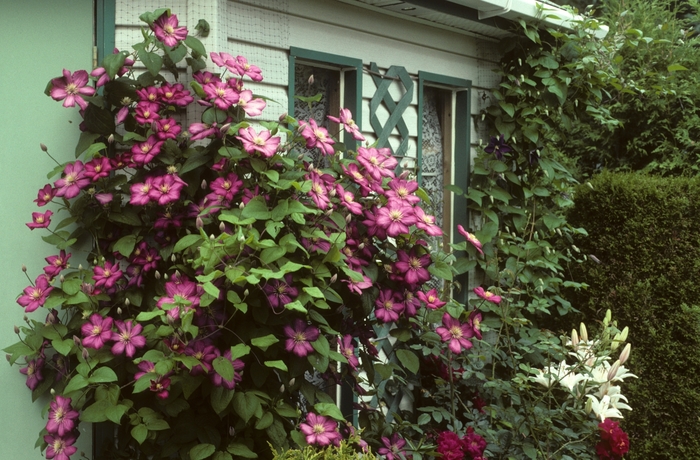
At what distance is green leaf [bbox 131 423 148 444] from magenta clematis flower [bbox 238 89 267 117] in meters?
1.25

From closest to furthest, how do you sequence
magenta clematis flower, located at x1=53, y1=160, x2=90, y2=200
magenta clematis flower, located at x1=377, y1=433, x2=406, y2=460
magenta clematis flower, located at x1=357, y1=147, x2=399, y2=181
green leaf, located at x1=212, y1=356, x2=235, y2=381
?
green leaf, located at x1=212, y1=356, x2=235, y2=381 < magenta clematis flower, located at x1=53, y1=160, x2=90, y2=200 < magenta clematis flower, located at x1=357, y1=147, x2=399, y2=181 < magenta clematis flower, located at x1=377, y1=433, x2=406, y2=460

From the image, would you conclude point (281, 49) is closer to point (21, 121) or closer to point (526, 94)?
point (21, 121)

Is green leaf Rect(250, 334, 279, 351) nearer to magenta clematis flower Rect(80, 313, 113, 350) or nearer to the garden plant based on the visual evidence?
the garden plant

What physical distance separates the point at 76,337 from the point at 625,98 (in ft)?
17.2

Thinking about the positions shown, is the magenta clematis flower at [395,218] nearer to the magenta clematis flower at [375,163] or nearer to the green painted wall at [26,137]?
the magenta clematis flower at [375,163]

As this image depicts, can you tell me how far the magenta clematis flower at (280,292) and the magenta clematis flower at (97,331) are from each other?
2.01ft

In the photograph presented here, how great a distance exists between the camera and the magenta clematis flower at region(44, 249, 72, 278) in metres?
2.88

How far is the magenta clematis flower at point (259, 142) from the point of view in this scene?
2.70 meters

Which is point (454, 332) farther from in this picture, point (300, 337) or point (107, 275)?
point (107, 275)

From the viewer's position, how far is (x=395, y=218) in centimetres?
303

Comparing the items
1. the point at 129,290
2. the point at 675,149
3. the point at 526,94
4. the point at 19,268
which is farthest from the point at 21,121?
the point at 675,149

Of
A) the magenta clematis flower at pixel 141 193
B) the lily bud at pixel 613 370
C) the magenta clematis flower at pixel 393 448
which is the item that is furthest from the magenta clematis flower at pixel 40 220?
the lily bud at pixel 613 370

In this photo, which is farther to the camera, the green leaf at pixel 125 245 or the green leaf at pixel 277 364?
the green leaf at pixel 125 245

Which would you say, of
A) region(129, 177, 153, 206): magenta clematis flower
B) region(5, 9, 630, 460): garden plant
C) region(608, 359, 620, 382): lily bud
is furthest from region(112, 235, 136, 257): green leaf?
region(608, 359, 620, 382): lily bud
